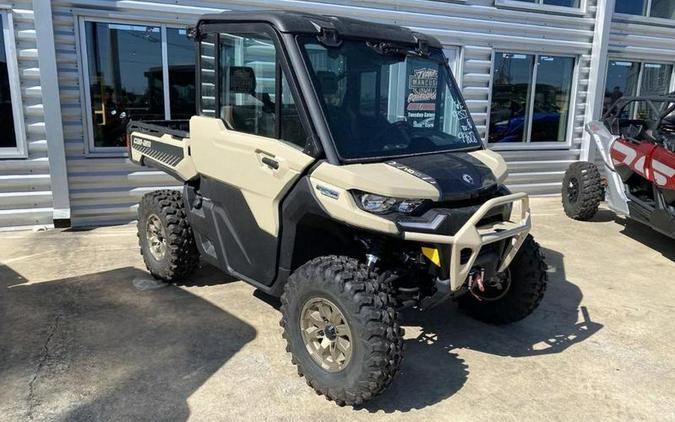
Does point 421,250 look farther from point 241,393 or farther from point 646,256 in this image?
point 646,256

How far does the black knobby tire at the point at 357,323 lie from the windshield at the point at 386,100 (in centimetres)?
68

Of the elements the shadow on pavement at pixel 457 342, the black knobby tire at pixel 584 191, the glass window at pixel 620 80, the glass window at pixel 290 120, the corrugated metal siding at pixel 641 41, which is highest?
the corrugated metal siding at pixel 641 41

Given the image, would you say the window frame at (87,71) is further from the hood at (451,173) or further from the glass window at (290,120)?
the hood at (451,173)

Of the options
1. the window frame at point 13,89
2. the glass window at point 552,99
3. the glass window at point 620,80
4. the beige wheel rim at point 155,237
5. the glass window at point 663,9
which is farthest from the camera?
the glass window at point 663,9

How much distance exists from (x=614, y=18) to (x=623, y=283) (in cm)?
574

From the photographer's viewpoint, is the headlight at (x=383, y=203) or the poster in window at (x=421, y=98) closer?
the headlight at (x=383, y=203)

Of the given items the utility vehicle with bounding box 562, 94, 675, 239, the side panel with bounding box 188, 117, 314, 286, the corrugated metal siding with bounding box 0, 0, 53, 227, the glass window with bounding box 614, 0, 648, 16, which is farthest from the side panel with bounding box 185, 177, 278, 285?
the glass window with bounding box 614, 0, 648, 16

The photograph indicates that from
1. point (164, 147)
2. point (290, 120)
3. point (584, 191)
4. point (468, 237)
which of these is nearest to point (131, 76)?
point (164, 147)

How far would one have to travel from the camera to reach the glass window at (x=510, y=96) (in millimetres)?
8617

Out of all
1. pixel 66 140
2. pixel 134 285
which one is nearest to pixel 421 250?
pixel 134 285

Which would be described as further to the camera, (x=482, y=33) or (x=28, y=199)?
(x=482, y=33)

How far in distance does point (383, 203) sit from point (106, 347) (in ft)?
7.09

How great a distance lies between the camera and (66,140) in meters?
6.38

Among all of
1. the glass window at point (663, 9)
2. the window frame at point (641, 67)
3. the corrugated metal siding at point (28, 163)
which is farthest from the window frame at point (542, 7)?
the corrugated metal siding at point (28, 163)
